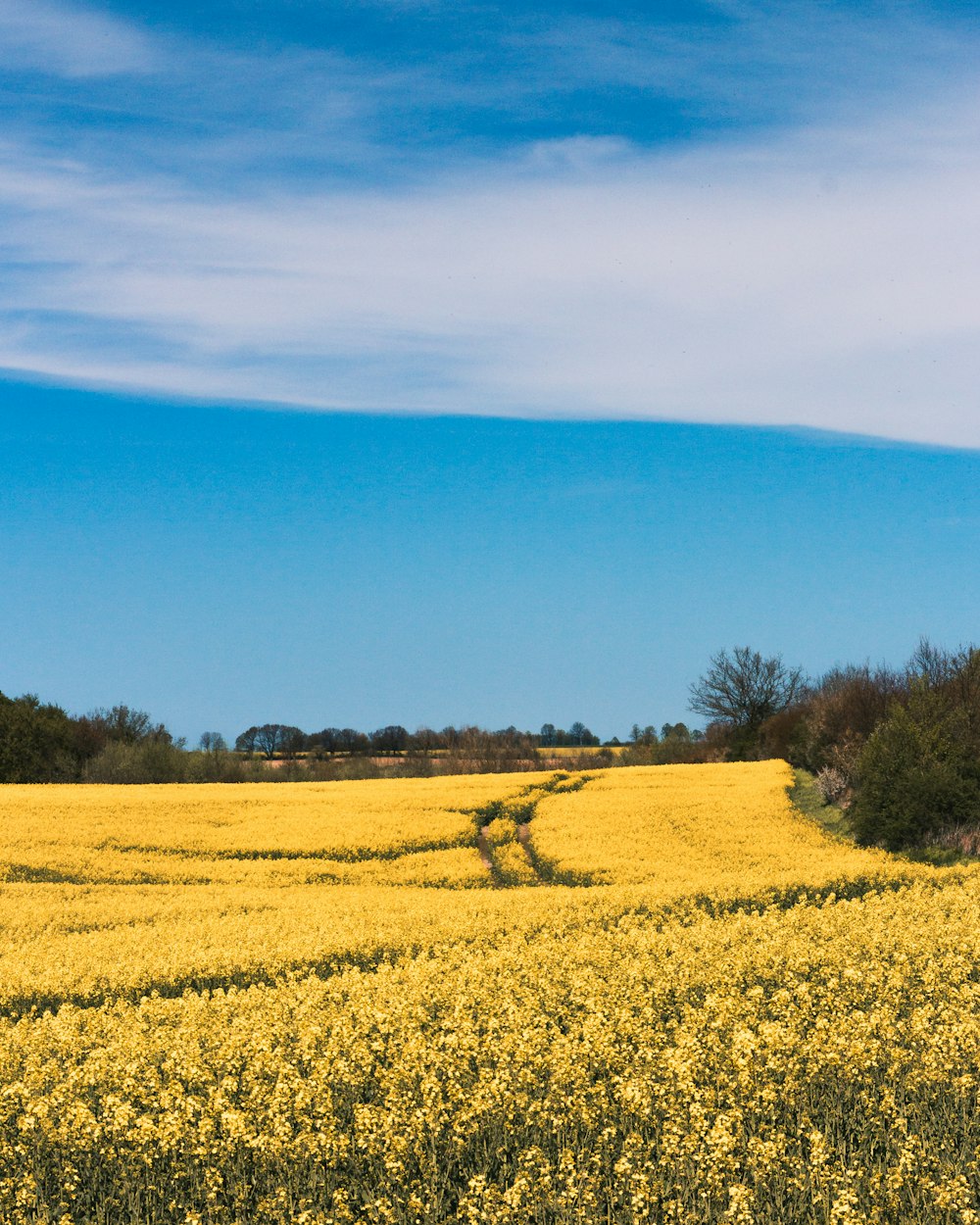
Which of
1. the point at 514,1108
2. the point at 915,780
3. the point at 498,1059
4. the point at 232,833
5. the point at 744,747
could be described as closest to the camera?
the point at 514,1108

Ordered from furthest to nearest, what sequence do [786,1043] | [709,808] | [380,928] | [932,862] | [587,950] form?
[709,808] → [932,862] → [380,928] → [587,950] → [786,1043]

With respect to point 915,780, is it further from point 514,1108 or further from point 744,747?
point 744,747

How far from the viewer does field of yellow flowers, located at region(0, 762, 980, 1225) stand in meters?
8.68

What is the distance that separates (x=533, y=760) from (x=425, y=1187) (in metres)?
69.6

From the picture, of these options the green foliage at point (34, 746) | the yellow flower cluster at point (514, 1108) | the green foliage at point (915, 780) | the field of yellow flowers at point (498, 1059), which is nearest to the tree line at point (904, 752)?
the green foliage at point (915, 780)

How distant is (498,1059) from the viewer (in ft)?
34.8

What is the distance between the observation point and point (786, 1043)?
10242mm

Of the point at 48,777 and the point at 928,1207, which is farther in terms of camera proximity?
the point at 48,777

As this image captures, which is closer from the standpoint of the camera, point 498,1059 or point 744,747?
point 498,1059

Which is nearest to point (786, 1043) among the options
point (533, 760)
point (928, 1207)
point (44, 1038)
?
point (928, 1207)

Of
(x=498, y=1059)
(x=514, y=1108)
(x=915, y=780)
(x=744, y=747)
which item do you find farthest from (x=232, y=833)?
(x=744, y=747)

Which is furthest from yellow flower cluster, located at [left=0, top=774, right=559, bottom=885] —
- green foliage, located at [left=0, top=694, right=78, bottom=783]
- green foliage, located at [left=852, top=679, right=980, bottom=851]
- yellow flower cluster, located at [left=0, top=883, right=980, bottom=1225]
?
yellow flower cluster, located at [left=0, top=883, right=980, bottom=1225]

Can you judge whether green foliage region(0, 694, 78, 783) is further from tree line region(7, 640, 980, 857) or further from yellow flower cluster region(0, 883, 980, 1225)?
yellow flower cluster region(0, 883, 980, 1225)

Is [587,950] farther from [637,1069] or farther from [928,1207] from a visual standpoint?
[928,1207]
